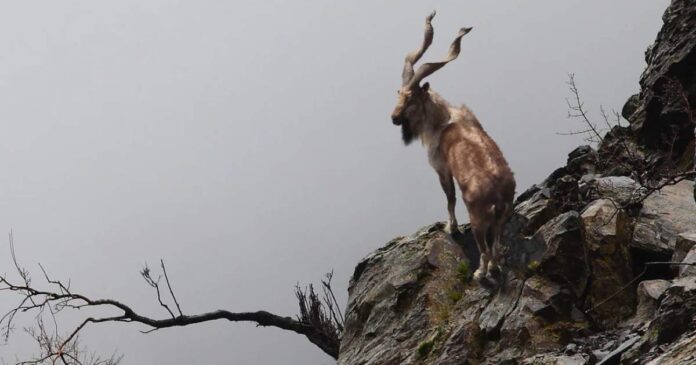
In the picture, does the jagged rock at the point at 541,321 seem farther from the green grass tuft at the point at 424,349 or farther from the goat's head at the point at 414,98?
the goat's head at the point at 414,98

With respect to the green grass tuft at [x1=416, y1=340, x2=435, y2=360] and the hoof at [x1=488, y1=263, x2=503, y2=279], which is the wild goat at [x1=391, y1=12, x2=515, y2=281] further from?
the green grass tuft at [x1=416, y1=340, x2=435, y2=360]

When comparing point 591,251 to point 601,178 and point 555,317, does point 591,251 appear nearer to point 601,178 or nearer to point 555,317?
point 555,317

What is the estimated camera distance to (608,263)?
886 centimetres

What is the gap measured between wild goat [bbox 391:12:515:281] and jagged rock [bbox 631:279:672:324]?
1.78 meters

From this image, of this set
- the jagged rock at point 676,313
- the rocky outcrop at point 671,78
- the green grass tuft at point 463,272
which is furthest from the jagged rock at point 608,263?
the rocky outcrop at point 671,78

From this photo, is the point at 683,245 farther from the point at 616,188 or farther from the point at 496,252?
the point at 616,188

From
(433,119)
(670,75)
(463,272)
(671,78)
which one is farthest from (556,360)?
(670,75)

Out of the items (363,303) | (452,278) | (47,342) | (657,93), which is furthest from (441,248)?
(47,342)

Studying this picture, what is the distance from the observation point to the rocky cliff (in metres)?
7.82

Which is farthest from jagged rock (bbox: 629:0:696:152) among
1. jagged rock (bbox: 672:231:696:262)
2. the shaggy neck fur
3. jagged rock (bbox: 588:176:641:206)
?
the shaggy neck fur

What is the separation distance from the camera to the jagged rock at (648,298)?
7.80 meters

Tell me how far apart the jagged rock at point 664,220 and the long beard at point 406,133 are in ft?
10.5

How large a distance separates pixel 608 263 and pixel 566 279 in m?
0.57

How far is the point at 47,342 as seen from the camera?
13.9m
